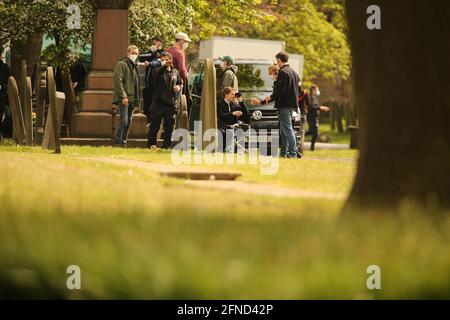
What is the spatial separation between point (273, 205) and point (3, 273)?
3195mm

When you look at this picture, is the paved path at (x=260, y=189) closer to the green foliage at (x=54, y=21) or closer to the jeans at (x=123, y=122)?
the jeans at (x=123, y=122)

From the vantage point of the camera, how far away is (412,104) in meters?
9.83

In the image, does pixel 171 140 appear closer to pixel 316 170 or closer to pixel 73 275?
pixel 316 170

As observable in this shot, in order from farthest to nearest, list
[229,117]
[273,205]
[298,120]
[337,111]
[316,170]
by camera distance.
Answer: [337,111] < [298,120] < [229,117] < [316,170] < [273,205]

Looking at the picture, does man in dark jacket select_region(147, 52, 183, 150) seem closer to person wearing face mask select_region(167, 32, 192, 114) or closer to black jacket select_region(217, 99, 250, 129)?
black jacket select_region(217, 99, 250, 129)

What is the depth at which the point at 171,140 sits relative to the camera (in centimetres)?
2403

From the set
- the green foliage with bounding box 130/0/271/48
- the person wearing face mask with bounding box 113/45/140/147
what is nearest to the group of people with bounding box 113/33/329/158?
the person wearing face mask with bounding box 113/45/140/147

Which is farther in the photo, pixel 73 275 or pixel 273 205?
pixel 273 205

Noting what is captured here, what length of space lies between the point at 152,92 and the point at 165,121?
645mm

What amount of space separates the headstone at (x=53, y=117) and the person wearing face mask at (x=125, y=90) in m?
1.10

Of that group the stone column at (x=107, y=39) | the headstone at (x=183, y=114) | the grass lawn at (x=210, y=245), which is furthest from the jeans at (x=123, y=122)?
the grass lawn at (x=210, y=245)

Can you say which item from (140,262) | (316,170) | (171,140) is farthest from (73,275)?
(171,140)

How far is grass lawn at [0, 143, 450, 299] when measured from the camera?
7.07 meters
